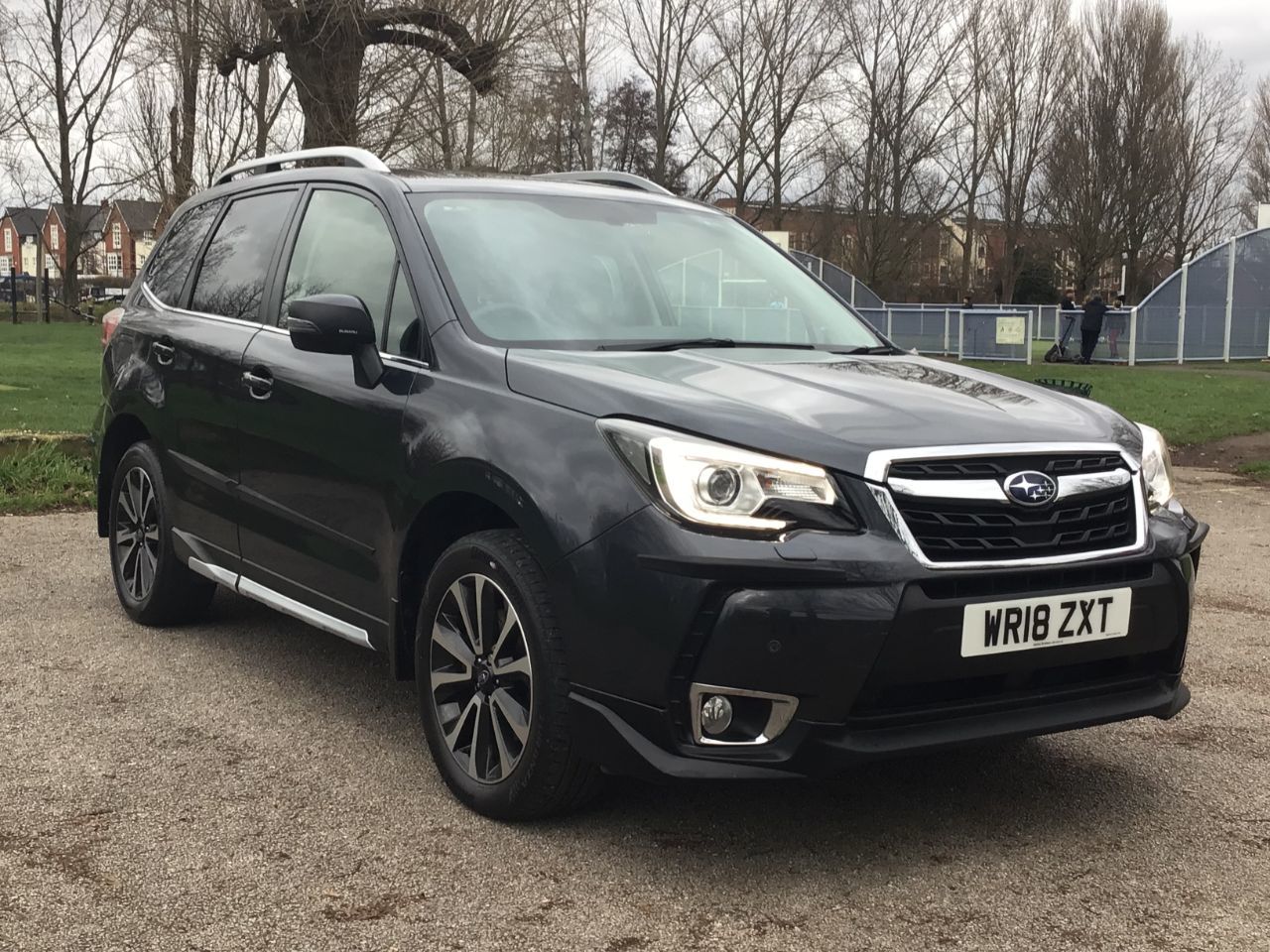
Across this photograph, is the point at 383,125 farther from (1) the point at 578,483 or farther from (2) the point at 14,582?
(1) the point at 578,483

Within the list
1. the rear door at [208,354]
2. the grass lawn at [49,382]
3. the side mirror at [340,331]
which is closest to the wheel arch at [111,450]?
the rear door at [208,354]

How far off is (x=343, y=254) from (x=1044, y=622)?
255 cm

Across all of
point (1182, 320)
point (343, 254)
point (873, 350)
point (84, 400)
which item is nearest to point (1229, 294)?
point (1182, 320)

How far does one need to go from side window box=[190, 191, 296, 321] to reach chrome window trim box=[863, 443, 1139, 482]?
2.61 m

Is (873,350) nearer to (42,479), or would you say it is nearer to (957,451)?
(957,451)

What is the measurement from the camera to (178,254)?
5738 mm

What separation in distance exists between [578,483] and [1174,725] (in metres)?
2.41

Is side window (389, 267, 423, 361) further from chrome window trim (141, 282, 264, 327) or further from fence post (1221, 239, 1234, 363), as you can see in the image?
fence post (1221, 239, 1234, 363)

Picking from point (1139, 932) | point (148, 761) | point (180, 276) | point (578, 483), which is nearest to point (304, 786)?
point (148, 761)

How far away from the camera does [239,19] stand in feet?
62.2

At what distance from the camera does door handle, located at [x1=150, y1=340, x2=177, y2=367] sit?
5.22 metres

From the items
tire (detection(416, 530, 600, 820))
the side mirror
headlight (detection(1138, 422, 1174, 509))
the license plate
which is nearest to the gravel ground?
tire (detection(416, 530, 600, 820))

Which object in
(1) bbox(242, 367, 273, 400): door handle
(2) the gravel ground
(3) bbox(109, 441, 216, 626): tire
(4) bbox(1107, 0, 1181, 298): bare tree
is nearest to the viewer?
(2) the gravel ground

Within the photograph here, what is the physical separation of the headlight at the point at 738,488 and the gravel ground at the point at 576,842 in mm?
701
